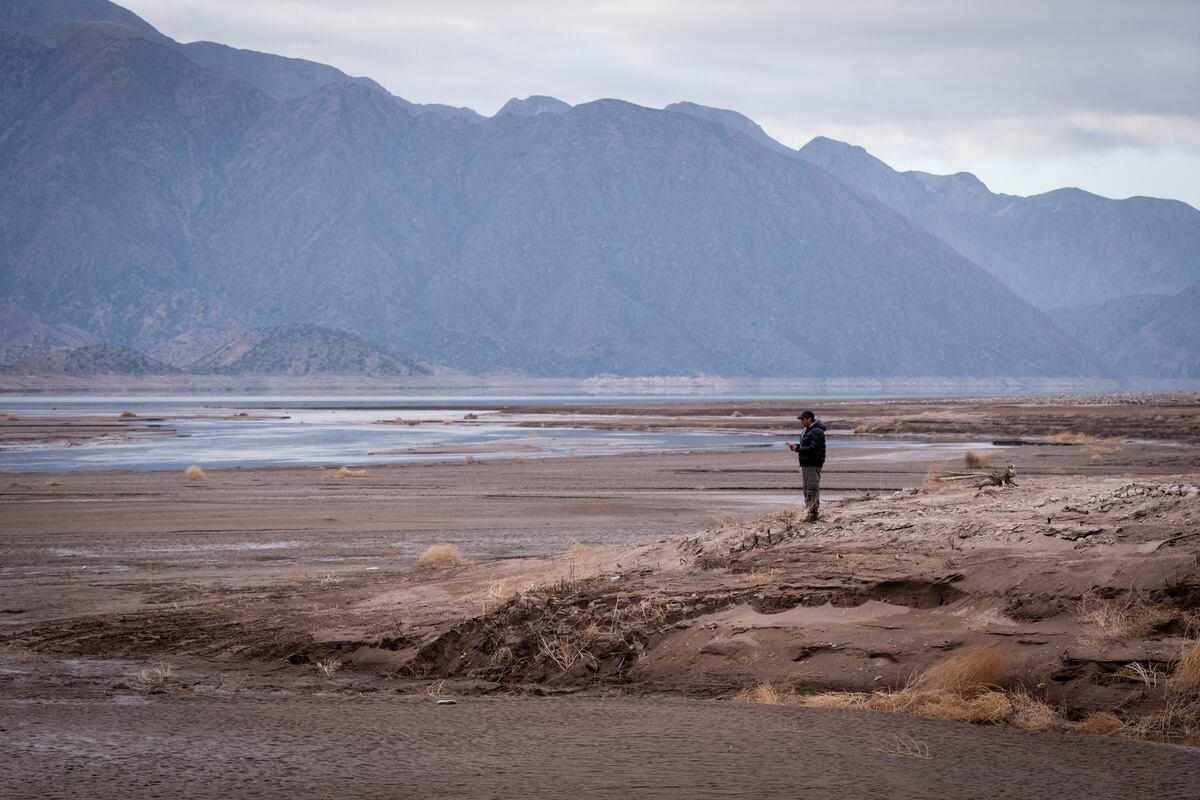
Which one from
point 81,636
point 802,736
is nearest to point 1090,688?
point 802,736

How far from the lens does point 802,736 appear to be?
996 cm

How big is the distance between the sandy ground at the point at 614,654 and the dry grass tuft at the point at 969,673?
0.17 metres

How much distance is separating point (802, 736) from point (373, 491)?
27.5m

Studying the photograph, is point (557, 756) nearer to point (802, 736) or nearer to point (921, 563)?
point (802, 736)

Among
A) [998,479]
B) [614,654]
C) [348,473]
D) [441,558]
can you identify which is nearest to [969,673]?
[614,654]

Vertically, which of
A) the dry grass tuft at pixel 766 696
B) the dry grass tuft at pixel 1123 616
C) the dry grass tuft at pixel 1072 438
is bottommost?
the dry grass tuft at pixel 1072 438

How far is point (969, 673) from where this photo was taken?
11094 millimetres

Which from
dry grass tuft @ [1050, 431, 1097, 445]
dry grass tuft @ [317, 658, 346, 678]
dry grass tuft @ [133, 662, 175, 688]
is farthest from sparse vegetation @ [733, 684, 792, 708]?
dry grass tuft @ [1050, 431, 1097, 445]

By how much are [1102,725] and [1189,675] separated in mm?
831

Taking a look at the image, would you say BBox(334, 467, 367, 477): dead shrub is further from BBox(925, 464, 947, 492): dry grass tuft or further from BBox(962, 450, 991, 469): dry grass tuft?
BBox(925, 464, 947, 492): dry grass tuft

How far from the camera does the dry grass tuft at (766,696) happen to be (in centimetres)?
1134

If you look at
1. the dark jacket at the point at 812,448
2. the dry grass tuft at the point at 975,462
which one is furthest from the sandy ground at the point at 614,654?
the dry grass tuft at the point at 975,462

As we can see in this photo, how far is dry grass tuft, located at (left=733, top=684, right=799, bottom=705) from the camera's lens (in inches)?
447

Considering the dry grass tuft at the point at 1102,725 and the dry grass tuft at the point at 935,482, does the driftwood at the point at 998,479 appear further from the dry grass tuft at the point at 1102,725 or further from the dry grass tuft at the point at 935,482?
the dry grass tuft at the point at 1102,725
